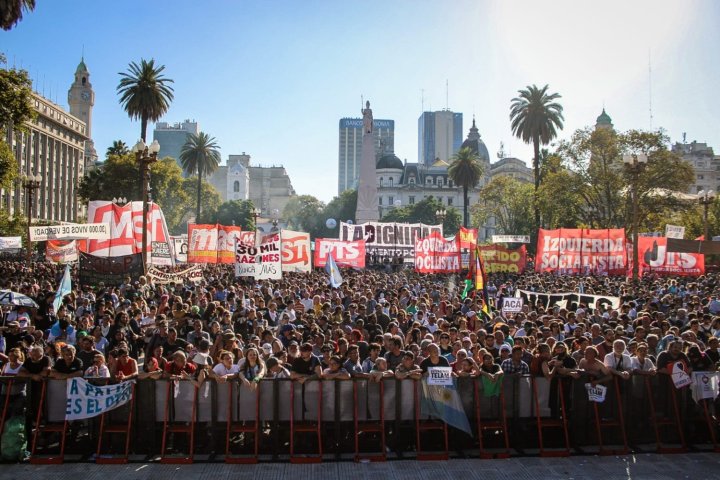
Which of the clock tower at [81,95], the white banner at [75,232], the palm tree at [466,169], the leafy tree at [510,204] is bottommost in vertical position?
the white banner at [75,232]

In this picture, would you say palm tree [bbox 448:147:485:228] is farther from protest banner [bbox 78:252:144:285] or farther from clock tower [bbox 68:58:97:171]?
clock tower [bbox 68:58:97:171]

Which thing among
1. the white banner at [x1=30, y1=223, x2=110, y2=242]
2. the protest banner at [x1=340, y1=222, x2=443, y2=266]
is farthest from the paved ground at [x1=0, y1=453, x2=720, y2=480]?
the protest banner at [x1=340, y1=222, x2=443, y2=266]

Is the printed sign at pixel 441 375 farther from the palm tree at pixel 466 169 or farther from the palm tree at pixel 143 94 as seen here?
the palm tree at pixel 466 169

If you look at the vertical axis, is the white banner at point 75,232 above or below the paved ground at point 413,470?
above

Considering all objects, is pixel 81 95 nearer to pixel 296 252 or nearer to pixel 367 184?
pixel 367 184

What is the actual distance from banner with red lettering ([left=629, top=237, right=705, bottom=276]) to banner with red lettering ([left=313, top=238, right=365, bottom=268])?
1215cm

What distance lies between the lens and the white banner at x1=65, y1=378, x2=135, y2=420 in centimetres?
855

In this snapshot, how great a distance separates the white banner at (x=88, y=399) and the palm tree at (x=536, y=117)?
1986 inches

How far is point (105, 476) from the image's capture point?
7.92m

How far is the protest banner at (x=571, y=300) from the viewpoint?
16919mm

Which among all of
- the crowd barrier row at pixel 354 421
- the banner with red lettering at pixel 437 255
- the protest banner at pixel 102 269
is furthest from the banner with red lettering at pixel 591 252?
the crowd barrier row at pixel 354 421

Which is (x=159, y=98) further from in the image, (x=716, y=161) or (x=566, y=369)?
(x=716, y=161)

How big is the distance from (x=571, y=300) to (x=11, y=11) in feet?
63.3

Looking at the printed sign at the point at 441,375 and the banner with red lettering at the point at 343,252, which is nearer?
the printed sign at the point at 441,375
